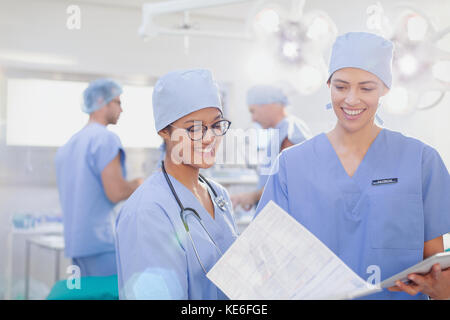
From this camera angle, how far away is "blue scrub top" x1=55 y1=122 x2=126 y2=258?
2.07m

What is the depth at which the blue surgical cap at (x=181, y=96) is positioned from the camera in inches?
41.3

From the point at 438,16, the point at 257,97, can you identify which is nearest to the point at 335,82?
the point at 438,16

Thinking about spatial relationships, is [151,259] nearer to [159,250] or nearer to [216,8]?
[159,250]

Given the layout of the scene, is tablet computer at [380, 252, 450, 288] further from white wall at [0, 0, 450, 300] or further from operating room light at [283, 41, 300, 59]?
white wall at [0, 0, 450, 300]

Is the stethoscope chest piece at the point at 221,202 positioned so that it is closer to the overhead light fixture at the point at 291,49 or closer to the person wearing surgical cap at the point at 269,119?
the overhead light fixture at the point at 291,49

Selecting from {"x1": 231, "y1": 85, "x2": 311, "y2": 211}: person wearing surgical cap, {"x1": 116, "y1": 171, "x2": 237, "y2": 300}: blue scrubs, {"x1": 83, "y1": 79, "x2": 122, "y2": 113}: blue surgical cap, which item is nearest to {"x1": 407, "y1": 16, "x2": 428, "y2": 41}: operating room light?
{"x1": 231, "y1": 85, "x2": 311, "y2": 211}: person wearing surgical cap

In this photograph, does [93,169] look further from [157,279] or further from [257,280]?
[257,280]

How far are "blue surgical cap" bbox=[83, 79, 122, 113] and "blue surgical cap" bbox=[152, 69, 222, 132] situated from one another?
3.94 feet

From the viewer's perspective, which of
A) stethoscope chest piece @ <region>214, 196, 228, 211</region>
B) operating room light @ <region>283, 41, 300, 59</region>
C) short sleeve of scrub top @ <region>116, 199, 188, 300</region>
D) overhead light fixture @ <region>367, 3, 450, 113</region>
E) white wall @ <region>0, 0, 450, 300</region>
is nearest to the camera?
short sleeve of scrub top @ <region>116, 199, 188, 300</region>

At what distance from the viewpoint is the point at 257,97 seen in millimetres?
2635

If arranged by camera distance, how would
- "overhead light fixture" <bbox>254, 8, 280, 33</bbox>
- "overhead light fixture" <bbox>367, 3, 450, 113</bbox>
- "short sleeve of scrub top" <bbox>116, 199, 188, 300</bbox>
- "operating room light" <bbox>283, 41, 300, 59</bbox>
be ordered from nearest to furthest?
"short sleeve of scrub top" <bbox>116, 199, 188, 300</bbox>, "overhead light fixture" <bbox>367, 3, 450, 113</bbox>, "overhead light fixture" <bbox>254, 8, 280, 33</bbox>, "operating room light" <bbox>283, 41, 300, 59</bbox>

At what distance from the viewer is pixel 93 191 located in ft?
6.83

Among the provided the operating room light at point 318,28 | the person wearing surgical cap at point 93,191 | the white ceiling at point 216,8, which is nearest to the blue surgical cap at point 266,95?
the operating room light at point 318,28

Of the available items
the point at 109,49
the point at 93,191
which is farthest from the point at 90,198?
the point at 109,49
